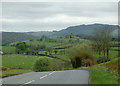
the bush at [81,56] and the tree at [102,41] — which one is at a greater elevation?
the tree at [102,41]

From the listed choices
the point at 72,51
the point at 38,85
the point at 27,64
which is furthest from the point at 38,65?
the point at 38,85

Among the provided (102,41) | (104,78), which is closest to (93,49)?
(102,41)

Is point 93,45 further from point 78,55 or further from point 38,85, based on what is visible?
point 38,85

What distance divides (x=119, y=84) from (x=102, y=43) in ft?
197

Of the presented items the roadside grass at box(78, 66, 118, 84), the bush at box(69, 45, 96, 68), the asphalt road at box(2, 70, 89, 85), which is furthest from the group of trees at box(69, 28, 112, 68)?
the roadside grass at box(78, 66, 118, 84)

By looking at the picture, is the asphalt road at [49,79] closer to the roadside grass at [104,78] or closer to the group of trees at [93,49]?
the roadside grass at [104,78]

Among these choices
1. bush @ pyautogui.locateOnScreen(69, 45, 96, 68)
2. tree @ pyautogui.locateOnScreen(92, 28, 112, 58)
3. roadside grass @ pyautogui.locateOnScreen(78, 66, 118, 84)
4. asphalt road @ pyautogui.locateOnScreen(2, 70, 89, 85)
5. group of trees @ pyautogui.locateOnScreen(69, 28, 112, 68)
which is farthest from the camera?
tree @ pyautogui.locateOnScreen(92, 28, 112, 58)

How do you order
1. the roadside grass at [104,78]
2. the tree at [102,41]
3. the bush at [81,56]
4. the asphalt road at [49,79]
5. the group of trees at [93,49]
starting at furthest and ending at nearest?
the tree at [102,41] → the group of trees at [93,49] → the bush at [81,56] → the asphalt road at [49,79] → the roadside grass at [104,78]

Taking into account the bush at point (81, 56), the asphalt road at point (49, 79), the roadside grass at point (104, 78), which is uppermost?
the roadside grass at point (104, 78)

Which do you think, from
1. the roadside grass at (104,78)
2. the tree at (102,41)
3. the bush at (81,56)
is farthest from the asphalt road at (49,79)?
the tree at (102,41)

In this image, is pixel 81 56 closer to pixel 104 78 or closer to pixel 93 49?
pixel 93 49

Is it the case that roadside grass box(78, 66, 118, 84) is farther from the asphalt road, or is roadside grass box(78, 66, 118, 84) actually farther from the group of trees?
the group of trees

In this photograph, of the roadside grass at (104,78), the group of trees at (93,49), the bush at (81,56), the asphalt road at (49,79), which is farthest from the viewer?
the group of trees at (93,49)

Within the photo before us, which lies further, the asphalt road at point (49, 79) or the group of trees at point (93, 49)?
the group of trees at point (93, 49)
